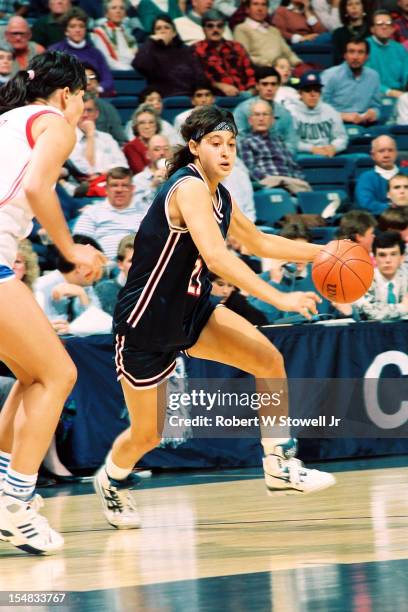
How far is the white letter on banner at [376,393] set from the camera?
9328mm

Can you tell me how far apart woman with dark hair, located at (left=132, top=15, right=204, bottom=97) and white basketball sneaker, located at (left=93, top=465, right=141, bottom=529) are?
7.66m

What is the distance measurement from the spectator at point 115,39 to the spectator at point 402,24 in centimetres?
396

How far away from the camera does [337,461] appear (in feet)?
30.9

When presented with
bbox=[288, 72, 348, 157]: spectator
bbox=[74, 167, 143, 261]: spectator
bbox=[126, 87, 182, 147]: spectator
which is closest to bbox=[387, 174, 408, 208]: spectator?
bbox=[288, 72, 348, 157]: spectator

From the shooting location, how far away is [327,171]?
534 inches

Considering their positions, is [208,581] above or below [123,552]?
above

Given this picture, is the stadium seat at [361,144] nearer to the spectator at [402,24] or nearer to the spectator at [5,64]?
the spectator at [402,24]

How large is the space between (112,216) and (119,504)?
4.78 m

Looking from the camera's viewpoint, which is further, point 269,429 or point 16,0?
point 16,0

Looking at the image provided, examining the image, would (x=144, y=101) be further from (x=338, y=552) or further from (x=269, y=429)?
(x=338, y=552)

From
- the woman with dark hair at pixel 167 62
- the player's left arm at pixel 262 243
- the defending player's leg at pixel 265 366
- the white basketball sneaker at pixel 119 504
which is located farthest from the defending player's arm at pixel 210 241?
the woman with dark hair at pixel 167 62

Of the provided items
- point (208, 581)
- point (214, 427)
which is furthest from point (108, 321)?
point (208, 581)

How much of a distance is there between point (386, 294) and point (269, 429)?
371 cm

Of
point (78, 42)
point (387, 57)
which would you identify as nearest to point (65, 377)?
point (78, 42)
